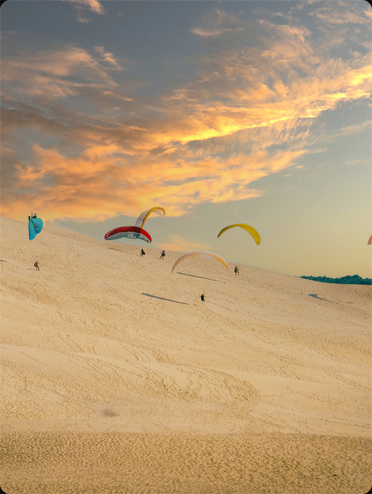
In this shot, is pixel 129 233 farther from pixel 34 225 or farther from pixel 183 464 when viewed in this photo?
pixel 183 464

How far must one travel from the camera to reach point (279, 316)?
32.2m

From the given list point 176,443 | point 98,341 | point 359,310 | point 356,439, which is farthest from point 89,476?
point 359,310

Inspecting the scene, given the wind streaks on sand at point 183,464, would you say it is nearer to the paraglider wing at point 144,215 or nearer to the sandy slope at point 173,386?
the sandy slope at point 173,386

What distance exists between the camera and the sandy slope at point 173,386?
9070 millimetres

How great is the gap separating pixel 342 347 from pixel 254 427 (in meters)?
15.7

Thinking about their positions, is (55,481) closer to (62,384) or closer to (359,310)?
(62,384)

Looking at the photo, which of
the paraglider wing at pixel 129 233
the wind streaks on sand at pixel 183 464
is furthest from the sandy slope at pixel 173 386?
the paraglider wing at pixel 129 233

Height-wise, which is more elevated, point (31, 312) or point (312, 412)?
point (31, 312)

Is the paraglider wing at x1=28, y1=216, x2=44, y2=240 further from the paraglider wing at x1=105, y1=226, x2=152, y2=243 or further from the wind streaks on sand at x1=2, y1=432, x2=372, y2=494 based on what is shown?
the wind streaks on sand at x1=2, y1=432, x2=372, y2=494

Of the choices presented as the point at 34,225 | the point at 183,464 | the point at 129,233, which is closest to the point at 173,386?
the point at 183,464

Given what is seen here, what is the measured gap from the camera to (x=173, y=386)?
16.0 meters

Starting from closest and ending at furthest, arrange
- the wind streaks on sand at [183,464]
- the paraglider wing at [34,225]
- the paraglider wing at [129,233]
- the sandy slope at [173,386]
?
the wind streaks on sand at [183,464] < the sandy slope at [173,386] < the paraglider wing at [129,233] < the paraglider wing at [34,225]

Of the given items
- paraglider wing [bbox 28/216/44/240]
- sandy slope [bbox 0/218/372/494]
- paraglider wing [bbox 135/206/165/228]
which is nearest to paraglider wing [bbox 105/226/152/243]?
Answer: paraglider wing [bbox 135/206/165/228]

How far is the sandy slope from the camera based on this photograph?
29.8ft
